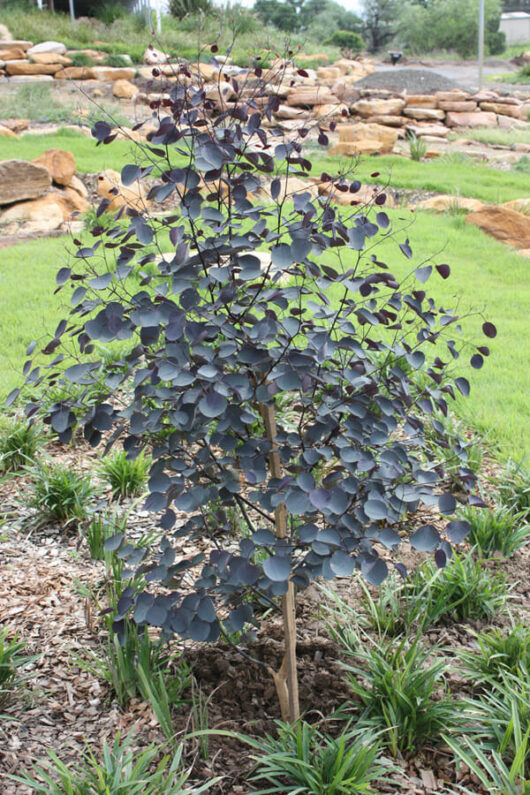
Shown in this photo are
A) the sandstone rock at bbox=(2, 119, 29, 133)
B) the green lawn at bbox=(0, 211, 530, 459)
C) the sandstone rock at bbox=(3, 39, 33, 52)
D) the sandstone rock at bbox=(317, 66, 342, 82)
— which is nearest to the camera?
the green lawn at bbox=(0, 211, 530, 459)

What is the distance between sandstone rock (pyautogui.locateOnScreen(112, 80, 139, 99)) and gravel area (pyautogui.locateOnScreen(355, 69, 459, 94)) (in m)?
6.94

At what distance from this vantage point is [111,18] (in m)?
25.9

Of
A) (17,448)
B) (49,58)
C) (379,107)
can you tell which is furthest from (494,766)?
(49,58)

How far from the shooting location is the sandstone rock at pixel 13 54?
19047 millimetres

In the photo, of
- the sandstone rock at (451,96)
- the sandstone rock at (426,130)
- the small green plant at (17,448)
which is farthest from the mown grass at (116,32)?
the small green plant at (17,448)

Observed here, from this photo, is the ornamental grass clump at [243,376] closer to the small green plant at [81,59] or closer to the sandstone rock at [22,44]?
the small green plant at [81,59]

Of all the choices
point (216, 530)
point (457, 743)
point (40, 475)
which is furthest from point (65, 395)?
point (457, 743)

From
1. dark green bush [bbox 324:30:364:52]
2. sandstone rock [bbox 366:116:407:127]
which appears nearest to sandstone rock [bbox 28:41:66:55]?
sandstone rock [bbox 366:116:407:127]

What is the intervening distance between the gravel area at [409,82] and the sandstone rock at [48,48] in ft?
26.7

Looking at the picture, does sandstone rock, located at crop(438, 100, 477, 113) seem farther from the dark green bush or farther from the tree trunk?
the dark green bush

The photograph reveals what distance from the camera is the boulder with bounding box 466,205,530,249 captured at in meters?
7.40

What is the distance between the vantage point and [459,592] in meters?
2.36

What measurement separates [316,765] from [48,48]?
2114 centimetres

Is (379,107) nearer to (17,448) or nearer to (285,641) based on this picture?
(17,448)
